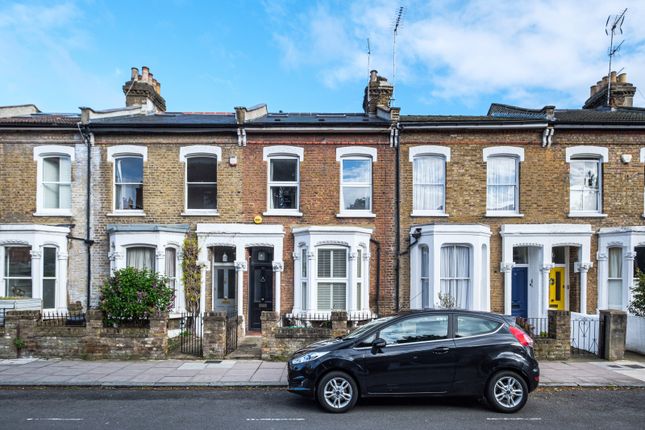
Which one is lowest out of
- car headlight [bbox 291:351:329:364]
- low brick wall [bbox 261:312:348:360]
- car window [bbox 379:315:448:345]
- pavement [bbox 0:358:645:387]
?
pavement [bbox 0:358:645:387]

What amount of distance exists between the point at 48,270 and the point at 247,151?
7.26 metres

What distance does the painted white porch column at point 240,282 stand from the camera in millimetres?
14273

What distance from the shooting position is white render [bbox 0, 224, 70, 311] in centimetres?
1380

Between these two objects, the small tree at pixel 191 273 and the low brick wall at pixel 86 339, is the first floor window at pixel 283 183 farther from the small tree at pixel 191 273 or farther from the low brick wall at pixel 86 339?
the low brick wall at pixel 86 339

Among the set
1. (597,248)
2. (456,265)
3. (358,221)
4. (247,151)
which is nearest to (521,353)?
(456,265)

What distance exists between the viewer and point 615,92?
1847 centimetres

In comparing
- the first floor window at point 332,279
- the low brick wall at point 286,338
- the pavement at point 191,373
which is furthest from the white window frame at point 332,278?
the pavement at point 191,373

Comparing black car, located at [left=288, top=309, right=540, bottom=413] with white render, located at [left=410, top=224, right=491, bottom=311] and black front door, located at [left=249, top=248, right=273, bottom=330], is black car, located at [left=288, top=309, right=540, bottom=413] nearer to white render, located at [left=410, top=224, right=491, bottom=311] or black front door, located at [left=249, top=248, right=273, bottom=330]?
white render, located at [left=410, top=224, right=491, bottom=311]

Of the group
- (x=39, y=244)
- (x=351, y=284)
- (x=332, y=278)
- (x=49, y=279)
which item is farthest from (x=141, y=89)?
(x=351, y=284)

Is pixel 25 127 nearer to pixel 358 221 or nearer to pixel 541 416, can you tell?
pixel 358 221

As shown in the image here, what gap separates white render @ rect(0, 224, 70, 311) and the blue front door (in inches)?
564

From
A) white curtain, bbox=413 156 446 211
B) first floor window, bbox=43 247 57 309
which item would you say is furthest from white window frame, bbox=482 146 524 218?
first floor window, bbox=43 247 57 309

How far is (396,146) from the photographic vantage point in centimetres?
1453

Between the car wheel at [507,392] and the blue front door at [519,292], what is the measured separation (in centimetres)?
811
